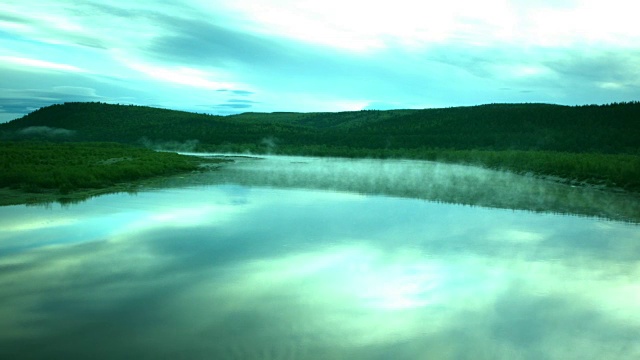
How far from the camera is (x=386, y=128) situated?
4277 inches

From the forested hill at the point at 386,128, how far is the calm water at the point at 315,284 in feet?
175

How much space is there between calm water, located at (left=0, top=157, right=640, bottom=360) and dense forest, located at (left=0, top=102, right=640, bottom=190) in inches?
533

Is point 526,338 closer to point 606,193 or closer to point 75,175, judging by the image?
point 606,193

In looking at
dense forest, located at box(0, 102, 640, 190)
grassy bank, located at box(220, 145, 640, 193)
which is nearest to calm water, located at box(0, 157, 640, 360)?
grassy bank, located at box(220, 145, 640, 193)

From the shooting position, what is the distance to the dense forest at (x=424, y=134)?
142 feet

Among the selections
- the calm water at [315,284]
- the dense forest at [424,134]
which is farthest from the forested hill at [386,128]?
the calm water at [315,284]

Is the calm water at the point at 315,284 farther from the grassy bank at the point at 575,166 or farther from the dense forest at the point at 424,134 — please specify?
the dense forest at the point at 424,134

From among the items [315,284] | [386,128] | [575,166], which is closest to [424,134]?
[386,128]

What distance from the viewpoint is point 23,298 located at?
24.6 feet

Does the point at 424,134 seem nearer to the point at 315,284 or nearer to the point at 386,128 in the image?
the point at 386,128

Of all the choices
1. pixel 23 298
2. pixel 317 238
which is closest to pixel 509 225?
pixel 317 238

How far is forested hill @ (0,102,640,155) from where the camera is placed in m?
73.4

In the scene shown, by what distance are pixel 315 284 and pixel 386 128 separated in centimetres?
10173

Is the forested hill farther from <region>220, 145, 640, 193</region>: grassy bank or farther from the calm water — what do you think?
the calm water
